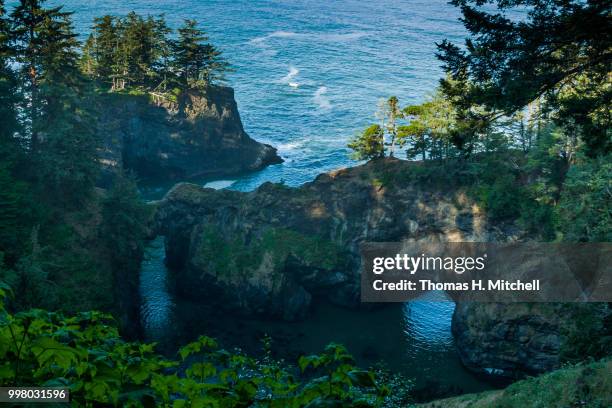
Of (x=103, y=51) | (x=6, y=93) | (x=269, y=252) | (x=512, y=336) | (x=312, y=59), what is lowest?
(x=512, y=336)

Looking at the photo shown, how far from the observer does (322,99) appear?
376ft

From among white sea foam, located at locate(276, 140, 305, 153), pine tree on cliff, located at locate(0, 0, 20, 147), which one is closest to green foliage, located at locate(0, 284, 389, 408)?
pine tree on cliff, located at locate(0, 0, 20, 147)

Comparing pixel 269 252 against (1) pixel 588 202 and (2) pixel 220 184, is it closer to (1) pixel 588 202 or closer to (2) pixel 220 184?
(1) pixel 588 202

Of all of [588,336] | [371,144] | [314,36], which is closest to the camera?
[588,336]

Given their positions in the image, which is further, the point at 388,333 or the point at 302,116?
the point at 302,116

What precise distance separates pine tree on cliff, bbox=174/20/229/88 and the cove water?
15.6 metres

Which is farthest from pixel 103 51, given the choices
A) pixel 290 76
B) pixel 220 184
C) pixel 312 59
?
pixel 312 59

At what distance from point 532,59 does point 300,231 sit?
144ft

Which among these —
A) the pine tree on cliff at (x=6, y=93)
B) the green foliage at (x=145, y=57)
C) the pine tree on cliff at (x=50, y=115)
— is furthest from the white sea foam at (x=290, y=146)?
the pine tree on cliff at (x=6, y=93)

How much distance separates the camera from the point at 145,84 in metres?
88.4

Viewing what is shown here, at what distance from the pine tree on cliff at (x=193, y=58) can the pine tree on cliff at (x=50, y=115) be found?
30587 millimetres

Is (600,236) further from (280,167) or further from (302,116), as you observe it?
(302,116)

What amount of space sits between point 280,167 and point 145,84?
81.3ft

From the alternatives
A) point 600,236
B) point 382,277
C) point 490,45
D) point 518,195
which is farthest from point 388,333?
point 490,45
